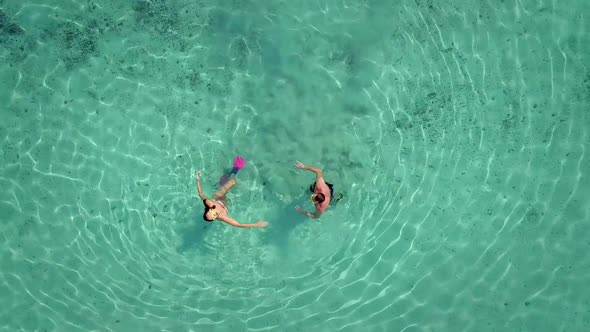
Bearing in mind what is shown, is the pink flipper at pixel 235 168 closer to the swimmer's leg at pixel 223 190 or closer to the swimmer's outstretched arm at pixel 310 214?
the swimmer's leg at pixel 223 190

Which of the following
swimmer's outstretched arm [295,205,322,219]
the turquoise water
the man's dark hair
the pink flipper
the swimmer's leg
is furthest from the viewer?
the pink flipper

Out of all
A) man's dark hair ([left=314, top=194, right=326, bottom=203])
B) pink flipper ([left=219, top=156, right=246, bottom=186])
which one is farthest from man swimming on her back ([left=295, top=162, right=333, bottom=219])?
pink flipper ([left=219, top=156, right=246, bottom=186])

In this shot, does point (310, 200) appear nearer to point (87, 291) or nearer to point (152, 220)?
point (152, 220)

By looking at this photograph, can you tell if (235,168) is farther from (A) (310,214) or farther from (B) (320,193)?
(B) (320,193)

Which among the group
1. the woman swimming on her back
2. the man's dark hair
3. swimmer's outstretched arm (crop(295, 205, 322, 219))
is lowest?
the woman swimming on her back

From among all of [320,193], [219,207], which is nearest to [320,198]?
[320,193]

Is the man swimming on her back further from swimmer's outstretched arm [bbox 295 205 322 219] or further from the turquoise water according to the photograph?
the turquoise water
